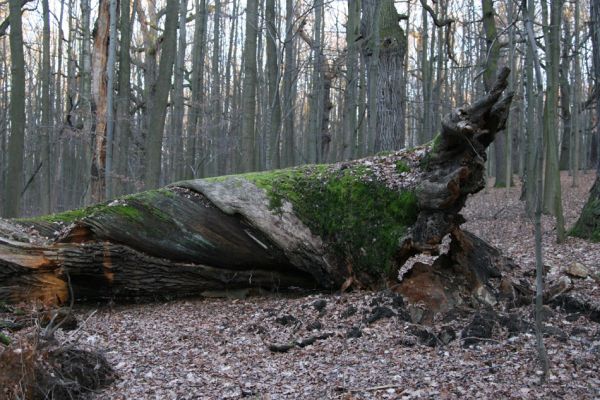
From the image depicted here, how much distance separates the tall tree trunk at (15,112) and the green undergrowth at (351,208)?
8.50m

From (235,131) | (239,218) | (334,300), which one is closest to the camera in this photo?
(334,300)

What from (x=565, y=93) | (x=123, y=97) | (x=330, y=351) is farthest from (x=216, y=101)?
(x=330, y=351)

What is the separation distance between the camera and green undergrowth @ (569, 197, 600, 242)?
27.5 feet

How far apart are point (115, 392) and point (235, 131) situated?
22847 millimetres

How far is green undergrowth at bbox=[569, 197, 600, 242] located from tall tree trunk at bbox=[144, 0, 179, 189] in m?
9.36

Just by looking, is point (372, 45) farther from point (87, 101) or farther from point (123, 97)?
point (87, 101)

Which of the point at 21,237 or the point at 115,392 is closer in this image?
the point at 115,392

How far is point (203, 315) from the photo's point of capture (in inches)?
254

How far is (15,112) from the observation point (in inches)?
500

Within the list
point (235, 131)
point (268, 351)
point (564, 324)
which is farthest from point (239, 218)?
point (235, 131)

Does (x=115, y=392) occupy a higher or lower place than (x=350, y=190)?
lower

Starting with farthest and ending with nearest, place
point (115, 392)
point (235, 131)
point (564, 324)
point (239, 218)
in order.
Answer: point (235, 131) → point (239, 218) → point (564, 324) → point (115, 392)

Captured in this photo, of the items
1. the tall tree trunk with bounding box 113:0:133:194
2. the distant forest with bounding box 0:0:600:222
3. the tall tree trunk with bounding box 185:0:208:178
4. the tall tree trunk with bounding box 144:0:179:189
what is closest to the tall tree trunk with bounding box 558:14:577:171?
the distant forest with bounding box 0:0:600:222

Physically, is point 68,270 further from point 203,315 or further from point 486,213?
point 486,213
